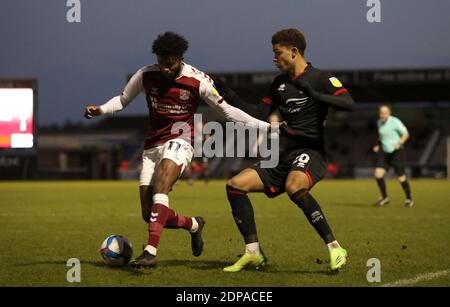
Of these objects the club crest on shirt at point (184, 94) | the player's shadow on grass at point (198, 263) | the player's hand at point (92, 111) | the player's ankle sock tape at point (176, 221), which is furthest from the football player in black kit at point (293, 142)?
the player's hand at point (92, 111)

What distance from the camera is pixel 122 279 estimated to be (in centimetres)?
650

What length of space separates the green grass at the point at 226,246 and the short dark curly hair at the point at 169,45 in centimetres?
220

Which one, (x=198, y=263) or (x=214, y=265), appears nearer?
(x=214, y=265)

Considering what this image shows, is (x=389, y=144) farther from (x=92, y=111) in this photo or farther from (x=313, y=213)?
(x=92, y=111)

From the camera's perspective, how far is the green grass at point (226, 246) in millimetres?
6598

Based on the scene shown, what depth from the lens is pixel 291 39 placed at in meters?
7.09

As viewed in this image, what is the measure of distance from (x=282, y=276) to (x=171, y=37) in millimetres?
2617

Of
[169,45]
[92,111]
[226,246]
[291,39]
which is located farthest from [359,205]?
[169,45]

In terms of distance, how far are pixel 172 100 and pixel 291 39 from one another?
1.38 m

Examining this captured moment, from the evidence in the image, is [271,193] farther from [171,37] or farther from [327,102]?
[171,37]

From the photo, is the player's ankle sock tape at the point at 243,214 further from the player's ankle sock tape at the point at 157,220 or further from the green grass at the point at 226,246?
the player's ankle sock tape at the point at 157,220

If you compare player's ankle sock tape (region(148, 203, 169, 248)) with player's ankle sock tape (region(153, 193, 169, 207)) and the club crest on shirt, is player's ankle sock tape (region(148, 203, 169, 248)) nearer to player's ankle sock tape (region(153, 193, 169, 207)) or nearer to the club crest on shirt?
player's ankle sock tape (region(153, 193, 169, 207))

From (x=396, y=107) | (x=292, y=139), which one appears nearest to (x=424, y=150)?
(x=396, y=107)

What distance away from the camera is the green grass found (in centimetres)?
660
